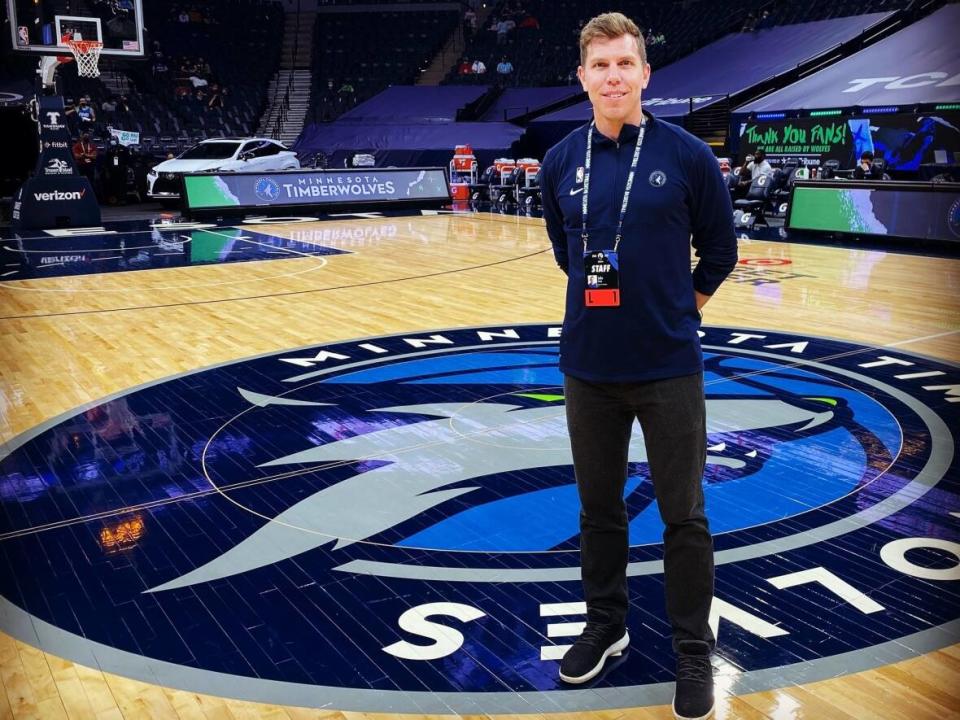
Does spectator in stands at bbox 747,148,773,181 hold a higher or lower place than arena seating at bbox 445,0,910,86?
lower

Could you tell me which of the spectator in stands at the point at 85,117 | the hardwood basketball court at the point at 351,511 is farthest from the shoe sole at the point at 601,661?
the spectator in stands at the point at 85,117

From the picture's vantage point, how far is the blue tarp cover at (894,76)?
17562 mm

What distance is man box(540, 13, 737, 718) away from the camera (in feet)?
7.49

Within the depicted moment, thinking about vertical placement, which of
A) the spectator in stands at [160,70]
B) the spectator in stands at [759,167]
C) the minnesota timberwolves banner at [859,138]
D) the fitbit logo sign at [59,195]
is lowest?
the fitbit logo sign at [59,195]

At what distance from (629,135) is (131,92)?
28.1m

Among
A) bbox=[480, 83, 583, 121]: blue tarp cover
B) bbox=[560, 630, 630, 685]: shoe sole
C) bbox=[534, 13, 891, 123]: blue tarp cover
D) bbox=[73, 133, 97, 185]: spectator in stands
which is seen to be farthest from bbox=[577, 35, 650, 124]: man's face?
bbox=[480, 83, 583, 121]: blue tarp cover

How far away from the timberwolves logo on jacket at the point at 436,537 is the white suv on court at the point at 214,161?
14215 millimetres

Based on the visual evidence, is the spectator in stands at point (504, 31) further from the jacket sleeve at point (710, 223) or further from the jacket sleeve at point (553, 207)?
the jacket sleeve at point (710, 223)

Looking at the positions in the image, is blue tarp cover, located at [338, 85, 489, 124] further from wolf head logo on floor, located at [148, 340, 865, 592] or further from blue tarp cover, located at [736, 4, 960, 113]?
wolf head logo on floor, located at [148, 340, 865, 592]

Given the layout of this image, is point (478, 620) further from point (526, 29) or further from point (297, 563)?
point (526, 29)

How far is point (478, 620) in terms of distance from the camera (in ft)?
Result: 9.73

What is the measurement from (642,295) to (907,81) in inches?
740

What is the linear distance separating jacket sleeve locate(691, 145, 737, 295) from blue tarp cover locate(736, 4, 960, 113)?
16410 millimetres

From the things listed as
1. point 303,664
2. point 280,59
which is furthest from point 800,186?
point 280,59
